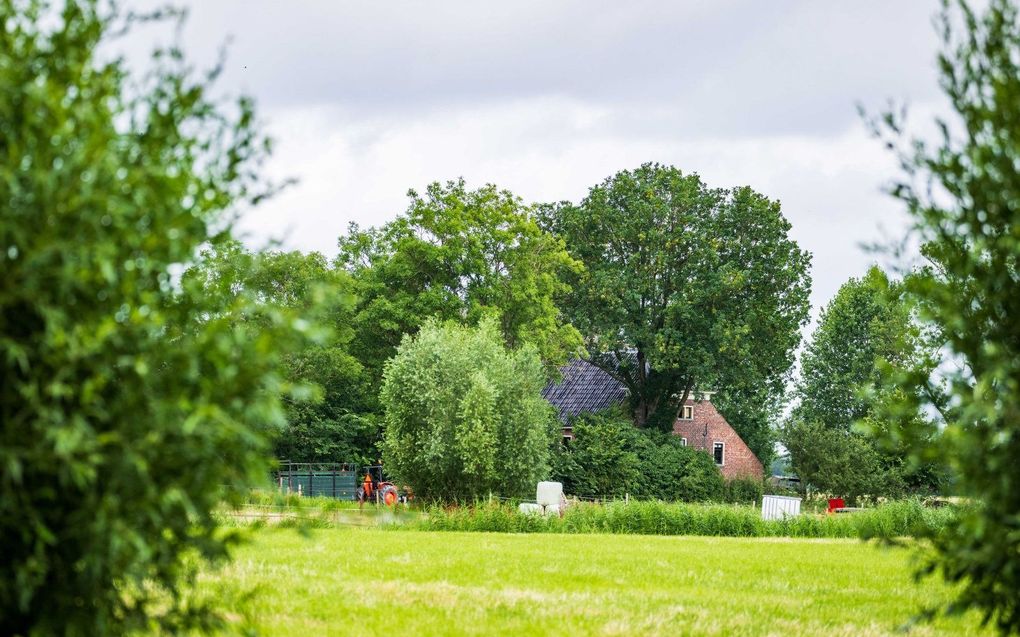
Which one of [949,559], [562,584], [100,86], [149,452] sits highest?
[100,86]

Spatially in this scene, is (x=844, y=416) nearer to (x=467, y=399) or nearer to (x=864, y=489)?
(x=864, y=489)

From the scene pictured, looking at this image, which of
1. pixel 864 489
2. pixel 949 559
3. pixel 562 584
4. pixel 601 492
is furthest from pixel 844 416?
pixel 949 559

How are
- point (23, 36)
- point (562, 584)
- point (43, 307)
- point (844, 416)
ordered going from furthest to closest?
1. point (844, 416)
2. point (562, 584)
3. point (23, 36)
4. point (43, 307)

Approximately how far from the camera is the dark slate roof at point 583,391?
62.0m

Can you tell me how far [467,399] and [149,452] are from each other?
33.1 meters

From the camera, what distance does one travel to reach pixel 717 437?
218 ft

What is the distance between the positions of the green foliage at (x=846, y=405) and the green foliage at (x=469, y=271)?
1439 cm

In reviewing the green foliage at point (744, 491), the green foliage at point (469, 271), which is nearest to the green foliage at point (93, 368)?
the green foliage at point (469, 271)

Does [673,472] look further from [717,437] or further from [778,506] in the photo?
[778,506]

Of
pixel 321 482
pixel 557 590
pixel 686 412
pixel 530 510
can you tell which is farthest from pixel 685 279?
pixel 557 590

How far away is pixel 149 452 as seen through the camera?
554cm

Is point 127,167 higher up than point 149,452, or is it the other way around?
point 127,167

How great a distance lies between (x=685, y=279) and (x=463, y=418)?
21.6m

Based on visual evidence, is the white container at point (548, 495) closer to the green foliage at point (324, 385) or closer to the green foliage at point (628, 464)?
the green foliage at point (628, 464)
